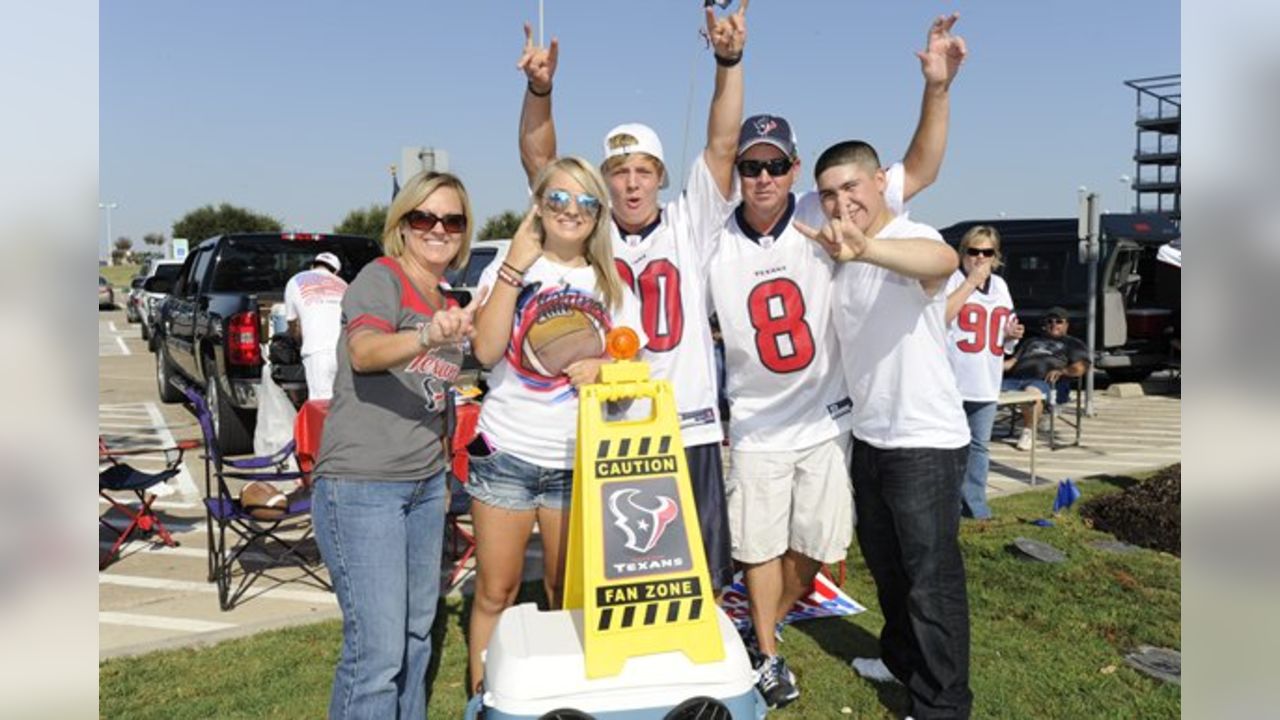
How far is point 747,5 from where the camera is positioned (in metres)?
3.15

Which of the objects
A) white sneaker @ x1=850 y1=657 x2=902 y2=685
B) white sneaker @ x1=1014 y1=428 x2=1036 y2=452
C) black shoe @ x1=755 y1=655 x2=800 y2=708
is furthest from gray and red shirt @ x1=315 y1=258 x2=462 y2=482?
white sneaker @ x1=1014 y1=428 x2=1036 y2=452

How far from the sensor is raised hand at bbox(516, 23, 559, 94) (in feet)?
10.7

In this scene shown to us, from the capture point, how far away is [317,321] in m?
6.46

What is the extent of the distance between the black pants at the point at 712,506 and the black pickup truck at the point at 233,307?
6045 mm

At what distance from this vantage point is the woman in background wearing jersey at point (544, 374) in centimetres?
298

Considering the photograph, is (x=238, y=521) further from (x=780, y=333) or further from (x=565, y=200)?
(x=780, y=333)

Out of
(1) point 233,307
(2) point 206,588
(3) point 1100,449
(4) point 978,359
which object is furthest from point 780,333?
(3) point 1100,449

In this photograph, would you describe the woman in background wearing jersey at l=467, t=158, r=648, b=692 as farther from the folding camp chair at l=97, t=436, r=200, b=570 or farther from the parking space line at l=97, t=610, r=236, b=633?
the folding camp chair at l=97, t=436, r=200, b=570

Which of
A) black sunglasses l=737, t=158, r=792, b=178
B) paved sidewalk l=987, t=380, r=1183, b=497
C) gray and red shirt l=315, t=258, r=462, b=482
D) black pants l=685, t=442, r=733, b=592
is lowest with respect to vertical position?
paved sidewalk l=987, t=380, r=1183, b=497

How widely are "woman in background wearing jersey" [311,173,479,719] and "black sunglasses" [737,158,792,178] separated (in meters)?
1.10

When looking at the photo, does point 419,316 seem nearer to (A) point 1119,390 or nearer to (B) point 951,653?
(B) point 951,653
